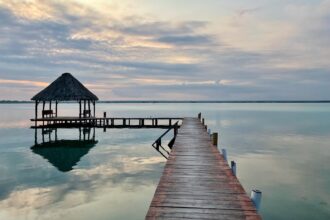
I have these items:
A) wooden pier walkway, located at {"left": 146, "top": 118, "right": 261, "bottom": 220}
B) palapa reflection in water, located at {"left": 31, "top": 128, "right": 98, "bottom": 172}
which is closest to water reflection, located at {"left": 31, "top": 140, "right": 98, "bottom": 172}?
palapa reflection in water, located at {"left": 31, "top": 128, "right": 98, "bottom": 172}

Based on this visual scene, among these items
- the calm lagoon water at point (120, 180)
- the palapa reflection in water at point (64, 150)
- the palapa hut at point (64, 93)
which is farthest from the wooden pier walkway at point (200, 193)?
the palapa hut at point (64, 93)

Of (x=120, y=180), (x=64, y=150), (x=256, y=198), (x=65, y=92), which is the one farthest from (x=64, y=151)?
(x=256, y=198)

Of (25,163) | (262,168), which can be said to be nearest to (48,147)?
(25,163)

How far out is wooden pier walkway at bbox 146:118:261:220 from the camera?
565 centimetres

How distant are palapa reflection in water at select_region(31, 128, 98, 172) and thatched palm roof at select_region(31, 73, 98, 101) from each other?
4420 millimetres

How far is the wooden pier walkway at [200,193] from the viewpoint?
5.65 metres

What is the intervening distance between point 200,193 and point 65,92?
27.8m

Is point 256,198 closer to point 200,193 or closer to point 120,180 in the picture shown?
point 200,193

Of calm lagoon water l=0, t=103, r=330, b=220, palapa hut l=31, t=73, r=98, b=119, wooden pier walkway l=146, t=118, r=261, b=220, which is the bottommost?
calm lagoon water l=0, t=103, r=330, b=220

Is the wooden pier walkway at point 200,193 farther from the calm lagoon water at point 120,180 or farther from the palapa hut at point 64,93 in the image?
the palapa hut at point 64,93

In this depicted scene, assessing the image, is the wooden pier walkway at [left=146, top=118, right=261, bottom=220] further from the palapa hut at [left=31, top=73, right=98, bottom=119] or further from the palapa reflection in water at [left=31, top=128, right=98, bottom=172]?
the palapa hut at [left=31, top=73, right=98, bottom=119]

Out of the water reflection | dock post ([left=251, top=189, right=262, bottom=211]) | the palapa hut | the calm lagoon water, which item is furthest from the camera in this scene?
the palapa hut

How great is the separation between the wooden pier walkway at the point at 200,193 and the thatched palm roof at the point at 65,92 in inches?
932

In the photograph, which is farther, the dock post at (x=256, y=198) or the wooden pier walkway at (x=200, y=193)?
the dock post at (x=256, y=198)
